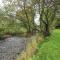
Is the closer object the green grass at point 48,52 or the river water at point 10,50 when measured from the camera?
the green grass at point 48,52

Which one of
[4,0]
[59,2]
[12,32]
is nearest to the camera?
[59,2]

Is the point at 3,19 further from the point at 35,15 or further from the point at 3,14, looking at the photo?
the point at 35,15

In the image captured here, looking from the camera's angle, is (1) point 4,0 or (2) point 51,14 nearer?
(2) point 51,14

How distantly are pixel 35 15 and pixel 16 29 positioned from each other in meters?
10.1

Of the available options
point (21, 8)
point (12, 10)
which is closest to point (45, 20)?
point (21, 8)

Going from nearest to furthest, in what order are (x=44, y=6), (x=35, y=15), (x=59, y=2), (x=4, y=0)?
(x=59, y=2) → (x=44, y=6) → (x=35, y=15) → (x=4, y=0)

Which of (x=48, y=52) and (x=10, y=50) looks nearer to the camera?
(x=48, y=52)

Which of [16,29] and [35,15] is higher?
[35,15]

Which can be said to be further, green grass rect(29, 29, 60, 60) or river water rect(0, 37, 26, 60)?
river water rect(0, 37, 26, 60)

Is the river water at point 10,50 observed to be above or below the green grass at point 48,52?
below

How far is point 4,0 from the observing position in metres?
38.1

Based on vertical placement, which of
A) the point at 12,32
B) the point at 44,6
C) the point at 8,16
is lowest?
the point at 12,32

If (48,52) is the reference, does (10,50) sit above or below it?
below

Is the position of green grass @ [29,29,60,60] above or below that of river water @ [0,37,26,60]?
above
